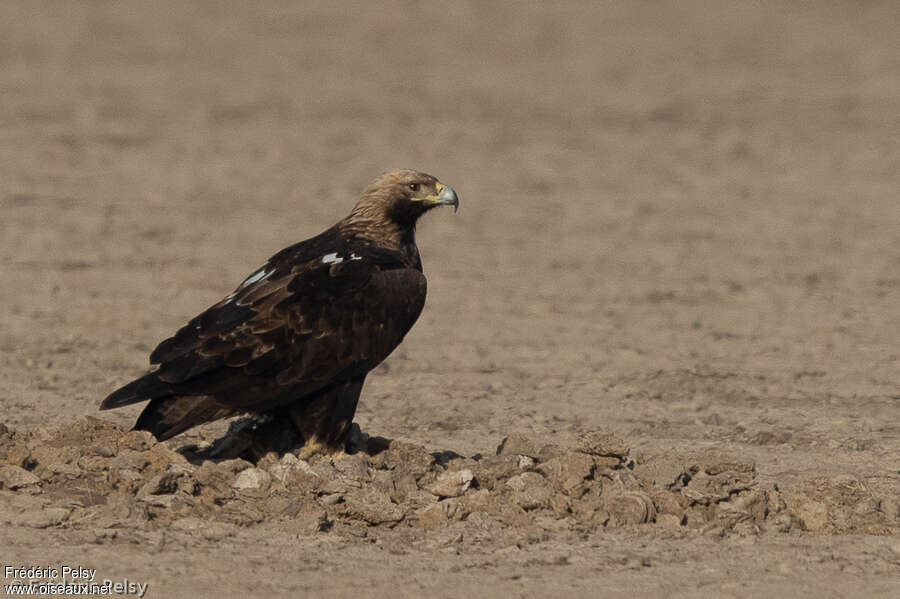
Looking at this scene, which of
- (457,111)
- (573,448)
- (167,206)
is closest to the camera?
(573,448)

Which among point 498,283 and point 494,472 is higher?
point 498,283

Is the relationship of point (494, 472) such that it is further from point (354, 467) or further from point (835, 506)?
point (835, 506)

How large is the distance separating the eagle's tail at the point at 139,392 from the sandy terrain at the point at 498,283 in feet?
1.04

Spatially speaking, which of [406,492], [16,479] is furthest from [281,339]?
[16,479]

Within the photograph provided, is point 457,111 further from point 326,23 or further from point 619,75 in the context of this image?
point 326,23

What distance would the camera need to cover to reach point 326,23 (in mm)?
26000

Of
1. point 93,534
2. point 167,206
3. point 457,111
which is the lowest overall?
point 93,534

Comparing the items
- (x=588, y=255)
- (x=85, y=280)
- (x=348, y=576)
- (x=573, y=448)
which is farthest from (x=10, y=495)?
(x=588, y=255)

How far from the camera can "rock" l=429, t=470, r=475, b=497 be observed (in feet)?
27.1

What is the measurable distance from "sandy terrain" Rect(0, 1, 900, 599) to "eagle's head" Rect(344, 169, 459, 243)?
4.07 feet

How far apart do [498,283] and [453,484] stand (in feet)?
21.6

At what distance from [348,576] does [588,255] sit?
8.79 m

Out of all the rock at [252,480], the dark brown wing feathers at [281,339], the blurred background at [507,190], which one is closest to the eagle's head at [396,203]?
the dark brown wing feathers at [281,339]

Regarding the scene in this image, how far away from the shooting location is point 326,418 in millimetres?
8680
